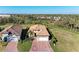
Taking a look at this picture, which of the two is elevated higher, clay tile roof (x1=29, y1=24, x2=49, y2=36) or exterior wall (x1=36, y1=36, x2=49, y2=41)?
clay tile roof (x1=29, y1=24, x2=49, y2=36)

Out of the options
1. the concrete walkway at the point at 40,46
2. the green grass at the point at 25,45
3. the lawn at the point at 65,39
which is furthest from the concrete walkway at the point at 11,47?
the lawn at the point at 65,39


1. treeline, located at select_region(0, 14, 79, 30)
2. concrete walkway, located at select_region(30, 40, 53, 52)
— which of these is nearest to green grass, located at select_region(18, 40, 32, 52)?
concrete walkway, located at select_region(30, 40, 53, 52)

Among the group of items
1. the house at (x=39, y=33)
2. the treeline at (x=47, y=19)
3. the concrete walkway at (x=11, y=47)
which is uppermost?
the treeline at (x=47, y=19)

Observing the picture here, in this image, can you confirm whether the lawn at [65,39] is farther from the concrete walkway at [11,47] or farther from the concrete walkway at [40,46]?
the concrete walkway at [11,47]

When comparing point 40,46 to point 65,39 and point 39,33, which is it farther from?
point 65,39

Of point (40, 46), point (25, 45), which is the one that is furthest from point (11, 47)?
point (40, 46)

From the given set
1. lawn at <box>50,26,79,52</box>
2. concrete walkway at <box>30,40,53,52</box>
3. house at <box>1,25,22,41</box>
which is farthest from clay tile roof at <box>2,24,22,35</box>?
lawn at <box>50,26,79,52</box>

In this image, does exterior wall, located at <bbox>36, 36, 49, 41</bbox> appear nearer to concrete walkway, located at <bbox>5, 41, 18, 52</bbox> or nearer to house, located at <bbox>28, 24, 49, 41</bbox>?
house, located at <bbox>28, 24, 49, 41</bbox>

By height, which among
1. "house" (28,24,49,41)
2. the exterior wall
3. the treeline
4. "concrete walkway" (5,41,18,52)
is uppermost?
the treeline
